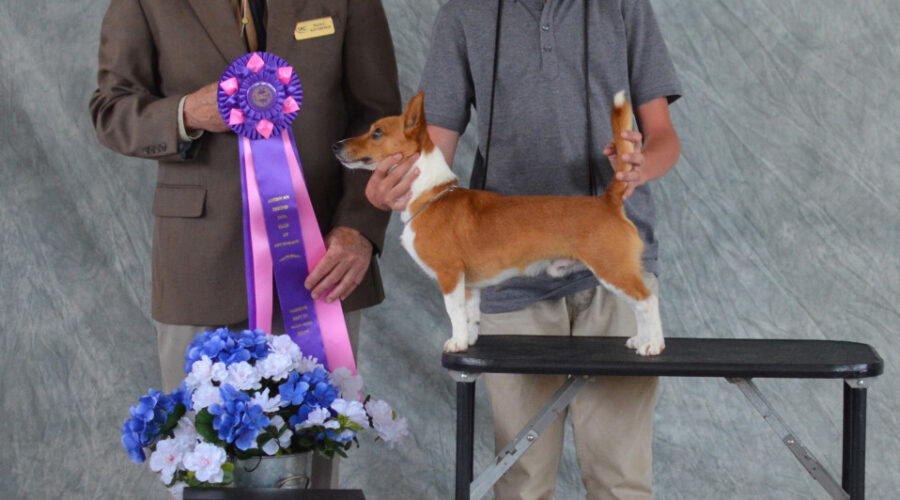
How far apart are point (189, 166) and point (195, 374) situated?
46 centimetres

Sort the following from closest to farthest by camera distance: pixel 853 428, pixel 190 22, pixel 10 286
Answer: pixel 853 428 < pixel 190 22 < pixel 10 286

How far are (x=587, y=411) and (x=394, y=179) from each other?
598 mm

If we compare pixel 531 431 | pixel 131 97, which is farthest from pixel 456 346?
pixel 131 97

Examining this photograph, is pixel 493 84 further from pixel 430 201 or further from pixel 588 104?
pixel 430 201

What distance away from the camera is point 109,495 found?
284 cm

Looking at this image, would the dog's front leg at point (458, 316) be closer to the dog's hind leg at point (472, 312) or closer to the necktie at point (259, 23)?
the dog's hind leg at point (472, 312)

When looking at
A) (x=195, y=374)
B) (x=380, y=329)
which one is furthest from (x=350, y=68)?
(x=380, y=329)

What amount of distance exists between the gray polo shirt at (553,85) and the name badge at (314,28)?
0.77ft

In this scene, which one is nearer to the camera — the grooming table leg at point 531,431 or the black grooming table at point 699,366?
the black grooming table at point 699,366

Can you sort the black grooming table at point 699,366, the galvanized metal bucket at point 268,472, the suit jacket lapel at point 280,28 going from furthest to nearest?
the suit jacket lapel at point 280,28 → the galvanized metal bucket at point 268,472 → the black grooming table at point 699,366

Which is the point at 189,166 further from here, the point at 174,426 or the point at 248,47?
the point at 174,426

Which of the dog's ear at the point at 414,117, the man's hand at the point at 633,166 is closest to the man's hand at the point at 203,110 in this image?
the dog's ear at the point at 414,117

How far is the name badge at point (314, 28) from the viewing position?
1901 mm

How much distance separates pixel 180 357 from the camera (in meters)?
1.91
